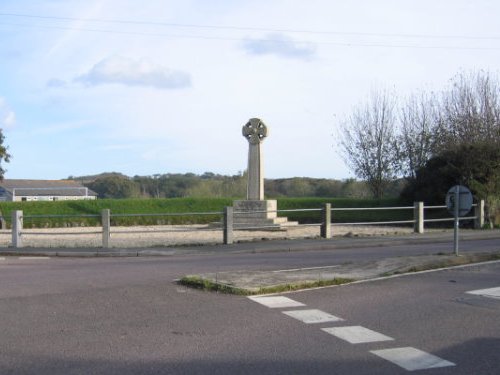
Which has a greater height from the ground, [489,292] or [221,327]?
[489,292]

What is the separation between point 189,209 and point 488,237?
23512 mm

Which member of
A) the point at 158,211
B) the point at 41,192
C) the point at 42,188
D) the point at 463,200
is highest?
the point at 42,188

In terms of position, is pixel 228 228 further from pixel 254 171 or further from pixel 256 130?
pixel 256 130

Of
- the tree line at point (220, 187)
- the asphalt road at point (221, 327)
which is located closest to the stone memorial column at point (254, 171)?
the asphalt road at point (221, 327)

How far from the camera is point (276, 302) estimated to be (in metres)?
8.77

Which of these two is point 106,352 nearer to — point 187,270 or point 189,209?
point 187,270

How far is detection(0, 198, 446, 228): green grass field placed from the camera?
36656 mm

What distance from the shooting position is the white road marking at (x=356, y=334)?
6578 millimetres

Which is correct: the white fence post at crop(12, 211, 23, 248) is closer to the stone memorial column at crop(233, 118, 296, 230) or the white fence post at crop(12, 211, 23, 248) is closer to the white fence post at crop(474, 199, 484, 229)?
the stone memorial column at crop(233, 118, 296, 230)

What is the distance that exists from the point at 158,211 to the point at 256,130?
1387 cm

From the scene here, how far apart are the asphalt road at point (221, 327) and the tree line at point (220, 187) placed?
40.6m

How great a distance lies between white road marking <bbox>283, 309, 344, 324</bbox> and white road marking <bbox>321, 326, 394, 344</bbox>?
1.46 feet

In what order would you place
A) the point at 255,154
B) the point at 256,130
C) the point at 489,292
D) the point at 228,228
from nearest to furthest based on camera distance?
the point at 489,292, the point at 228,228, the point at 256,130, the point at 255,154

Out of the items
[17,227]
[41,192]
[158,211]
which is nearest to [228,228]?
[17,227]
